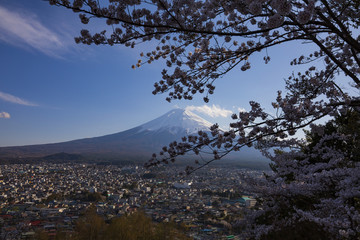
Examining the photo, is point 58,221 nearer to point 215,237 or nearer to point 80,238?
point 80,238

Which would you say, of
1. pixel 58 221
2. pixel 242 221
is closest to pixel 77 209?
pixel 58 221

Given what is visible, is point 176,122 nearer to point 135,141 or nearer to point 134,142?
point 135,141

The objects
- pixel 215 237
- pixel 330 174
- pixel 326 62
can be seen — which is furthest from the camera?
pixel 215 237

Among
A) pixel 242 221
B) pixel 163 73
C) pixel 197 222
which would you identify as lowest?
pixel 197 222

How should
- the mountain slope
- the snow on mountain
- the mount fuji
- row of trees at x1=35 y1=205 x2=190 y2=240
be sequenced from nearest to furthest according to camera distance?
1. row of trees at x1=35 y1=205 x2=190 y2=240
2. the mount fuji
3. the mountain slope
4. the snow on mountain

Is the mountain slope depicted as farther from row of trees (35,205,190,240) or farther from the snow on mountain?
row of trees (35,205,190,240)

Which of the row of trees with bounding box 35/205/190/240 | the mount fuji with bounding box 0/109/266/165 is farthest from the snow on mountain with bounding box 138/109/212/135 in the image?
the row of trees with bounding box 35/205/190/240

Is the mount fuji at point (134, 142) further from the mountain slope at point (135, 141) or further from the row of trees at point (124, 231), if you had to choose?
the row of trees at point (124, 231)

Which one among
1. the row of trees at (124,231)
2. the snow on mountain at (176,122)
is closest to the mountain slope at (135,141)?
the snow on mountain at (176,122)
